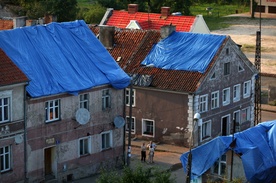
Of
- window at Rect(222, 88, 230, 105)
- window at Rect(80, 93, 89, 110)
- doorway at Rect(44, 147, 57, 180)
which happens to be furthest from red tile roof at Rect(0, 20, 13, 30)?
doorway at Rect(44, 147, 57, 180)

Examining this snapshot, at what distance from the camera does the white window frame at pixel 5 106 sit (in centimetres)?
3947

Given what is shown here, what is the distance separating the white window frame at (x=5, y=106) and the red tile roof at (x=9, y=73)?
0.56 meters

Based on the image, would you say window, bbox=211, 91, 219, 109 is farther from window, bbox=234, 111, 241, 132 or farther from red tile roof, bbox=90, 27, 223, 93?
window, bbox=234, 111, 241, 132

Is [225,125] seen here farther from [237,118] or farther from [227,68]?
[227,68]

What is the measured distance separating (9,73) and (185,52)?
1634cm

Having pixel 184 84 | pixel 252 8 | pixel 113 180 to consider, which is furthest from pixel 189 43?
pixel 252 8

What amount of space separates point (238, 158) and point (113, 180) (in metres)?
10.9

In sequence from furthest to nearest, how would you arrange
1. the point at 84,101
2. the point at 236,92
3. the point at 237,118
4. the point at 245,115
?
the point at 245,115 → the point at 237,118 → the point at 236,92 → the point at 84,101

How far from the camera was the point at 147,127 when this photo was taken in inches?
2082

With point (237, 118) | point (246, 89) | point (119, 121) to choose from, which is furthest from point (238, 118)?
point (119, 121)

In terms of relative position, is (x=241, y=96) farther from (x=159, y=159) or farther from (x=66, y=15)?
(x=66, y=15)

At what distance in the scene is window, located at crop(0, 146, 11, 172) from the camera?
39688 mm

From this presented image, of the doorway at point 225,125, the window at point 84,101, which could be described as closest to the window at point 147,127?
the doorway at point 225,125

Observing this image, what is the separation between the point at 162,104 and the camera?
170ft
